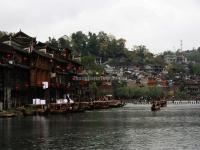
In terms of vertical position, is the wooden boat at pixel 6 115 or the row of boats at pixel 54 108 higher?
the row of boats at pixel 54 108

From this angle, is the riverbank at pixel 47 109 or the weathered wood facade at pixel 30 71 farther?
the weathered wood facade at pixel 30 71

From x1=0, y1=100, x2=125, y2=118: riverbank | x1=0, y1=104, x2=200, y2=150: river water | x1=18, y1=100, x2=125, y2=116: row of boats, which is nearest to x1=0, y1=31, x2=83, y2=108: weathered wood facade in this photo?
x1=0, y1=100, x2=125, y2=118: riverbank

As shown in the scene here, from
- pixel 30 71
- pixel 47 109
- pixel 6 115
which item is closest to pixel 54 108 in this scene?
pixel 47 109

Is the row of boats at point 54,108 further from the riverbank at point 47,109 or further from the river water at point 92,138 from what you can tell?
the river water at point 92,138

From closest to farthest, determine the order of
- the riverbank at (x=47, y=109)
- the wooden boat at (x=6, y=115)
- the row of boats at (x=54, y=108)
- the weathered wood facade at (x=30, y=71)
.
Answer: the wooden boat at (x=6, y=115) → the riverbank at (x=47, y=109) → the row of boats at (x=54, y=108) → the weathered wood facade at (x=30, y=71)

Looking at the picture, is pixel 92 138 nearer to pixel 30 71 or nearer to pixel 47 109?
pixel 47 109

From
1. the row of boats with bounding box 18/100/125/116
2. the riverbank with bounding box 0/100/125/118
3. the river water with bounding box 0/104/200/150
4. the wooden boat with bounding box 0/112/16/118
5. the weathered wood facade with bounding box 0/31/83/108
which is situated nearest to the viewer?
the river water with bounding box 0/104/200/150

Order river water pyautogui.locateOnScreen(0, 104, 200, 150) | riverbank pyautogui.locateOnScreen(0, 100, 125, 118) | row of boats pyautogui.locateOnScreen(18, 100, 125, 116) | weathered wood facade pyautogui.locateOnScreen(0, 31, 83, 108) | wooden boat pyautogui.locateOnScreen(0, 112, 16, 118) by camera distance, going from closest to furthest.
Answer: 1. river water pyautogui.locateOnScreen(0, 104, 200, 150)
2. wooden boat pyautogui.locateOnScreen(0, 112, 16, 118)
3. riverbank pyautogui.locateOnScreen(0, 100, 125, 118)
4. row of boats pyautogui.locateOnScreen(18, 100, 125, 116)
5. weathered wood facade pyautogui.locateOnScreen(0, 31, 83, 108)

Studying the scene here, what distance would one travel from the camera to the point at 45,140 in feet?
184

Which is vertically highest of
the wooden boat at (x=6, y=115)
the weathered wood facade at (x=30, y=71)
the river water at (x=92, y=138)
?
the weathered wood facade at (x=30, y=71)

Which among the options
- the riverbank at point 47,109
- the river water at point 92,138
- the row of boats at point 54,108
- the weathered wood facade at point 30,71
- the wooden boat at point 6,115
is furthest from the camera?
the weathered wood facade at point 30,71

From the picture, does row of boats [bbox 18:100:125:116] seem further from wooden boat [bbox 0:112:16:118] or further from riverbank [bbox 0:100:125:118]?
wooden boat [bbox 0:112:16:118]

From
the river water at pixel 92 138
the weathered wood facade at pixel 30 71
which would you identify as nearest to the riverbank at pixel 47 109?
the weathered wood facade at pixel 30 71

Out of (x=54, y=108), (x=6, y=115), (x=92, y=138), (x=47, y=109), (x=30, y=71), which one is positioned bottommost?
(x=92, y=138)
